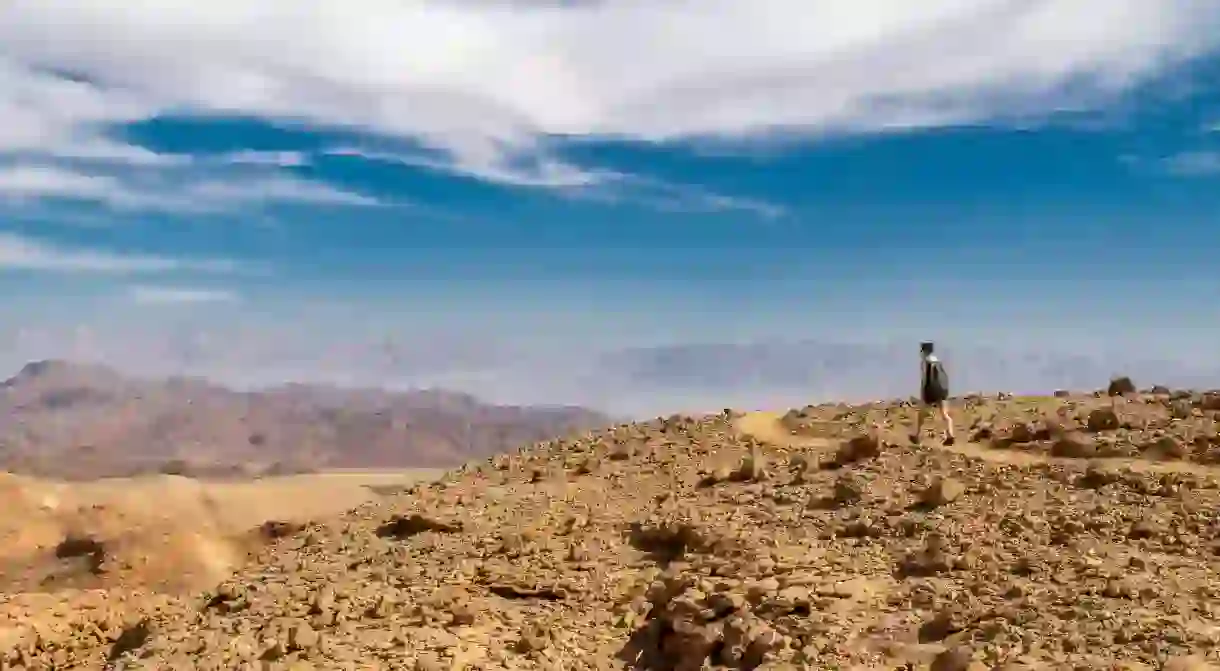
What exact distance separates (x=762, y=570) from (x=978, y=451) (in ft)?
15.4

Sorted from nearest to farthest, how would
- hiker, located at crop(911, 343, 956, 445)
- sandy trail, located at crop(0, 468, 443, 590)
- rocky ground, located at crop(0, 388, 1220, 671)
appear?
rocky ground, located at crop(0, 388, 1220, 671) < hiker, located at crop(911, 343, 956, 445) < sandy trail, located at crop(0, 468, 443, 590)

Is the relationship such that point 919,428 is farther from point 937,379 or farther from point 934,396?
point 937,379

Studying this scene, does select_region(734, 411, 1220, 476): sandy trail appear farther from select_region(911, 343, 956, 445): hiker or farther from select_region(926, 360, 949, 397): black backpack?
select_region(926, 360, 949, 397): black backpack

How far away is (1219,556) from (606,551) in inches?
218

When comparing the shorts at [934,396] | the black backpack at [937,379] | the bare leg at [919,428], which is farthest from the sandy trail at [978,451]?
the black backpack at [937,379]

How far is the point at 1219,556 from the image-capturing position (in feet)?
26.0

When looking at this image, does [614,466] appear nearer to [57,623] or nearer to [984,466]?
[984,466]

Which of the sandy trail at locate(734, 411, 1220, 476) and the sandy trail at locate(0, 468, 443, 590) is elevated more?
the sandy trail at locate(734, 411, 1220, 476)

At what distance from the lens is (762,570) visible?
891cm

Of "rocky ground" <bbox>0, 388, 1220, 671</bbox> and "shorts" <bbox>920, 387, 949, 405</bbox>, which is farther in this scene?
"shorts" <bbox>920, 387, 949, 405</bbox>

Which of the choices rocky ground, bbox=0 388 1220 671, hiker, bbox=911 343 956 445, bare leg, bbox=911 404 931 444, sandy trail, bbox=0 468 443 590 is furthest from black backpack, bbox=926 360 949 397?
sandy trail, bbox=0 468 443 590

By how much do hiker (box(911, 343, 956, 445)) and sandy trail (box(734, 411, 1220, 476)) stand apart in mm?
317

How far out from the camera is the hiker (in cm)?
1309

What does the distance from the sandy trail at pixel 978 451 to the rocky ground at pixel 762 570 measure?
8 cm
